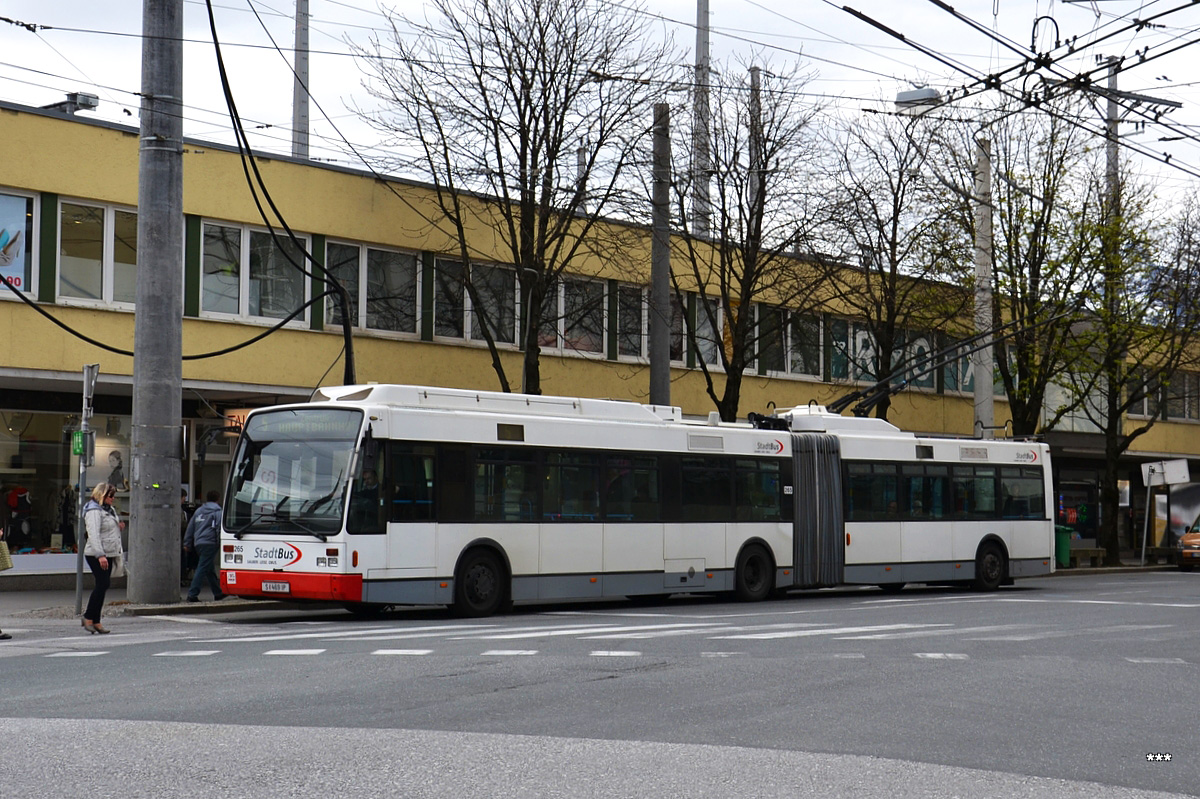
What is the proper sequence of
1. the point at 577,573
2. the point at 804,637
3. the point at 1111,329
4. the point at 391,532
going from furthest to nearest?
the point at 1111,329 < the point at 577,573 < the point at 391,532 < the point at 804,637

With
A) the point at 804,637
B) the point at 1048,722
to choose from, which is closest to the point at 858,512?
the point at 804,637

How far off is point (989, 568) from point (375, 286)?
12435 millimetres

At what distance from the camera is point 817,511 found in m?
23.5

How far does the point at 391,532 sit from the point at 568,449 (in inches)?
129

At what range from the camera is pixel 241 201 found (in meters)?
24.5

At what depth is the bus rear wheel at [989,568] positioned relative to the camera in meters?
26.2

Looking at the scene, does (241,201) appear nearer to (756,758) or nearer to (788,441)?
(788,441)

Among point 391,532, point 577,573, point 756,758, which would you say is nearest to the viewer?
point 756,758

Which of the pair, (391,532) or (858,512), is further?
(858,512)

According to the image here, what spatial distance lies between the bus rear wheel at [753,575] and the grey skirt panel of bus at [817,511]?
68 cm

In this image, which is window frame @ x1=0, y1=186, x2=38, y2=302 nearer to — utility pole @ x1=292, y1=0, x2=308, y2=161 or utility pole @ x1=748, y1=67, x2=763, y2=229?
utility pole @ x1=748, y1=67, x2=763, y2=229

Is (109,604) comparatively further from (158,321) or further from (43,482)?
(43,482)

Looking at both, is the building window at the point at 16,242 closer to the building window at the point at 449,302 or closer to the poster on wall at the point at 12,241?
the poster on wall at the point at 12,241

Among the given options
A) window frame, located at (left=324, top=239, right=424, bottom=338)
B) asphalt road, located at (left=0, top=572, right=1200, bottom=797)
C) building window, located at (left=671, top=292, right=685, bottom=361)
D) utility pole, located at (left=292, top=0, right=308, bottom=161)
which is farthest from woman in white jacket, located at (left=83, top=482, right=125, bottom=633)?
utility pole, located at (left=292, top=0, right=308, bottom=161)
